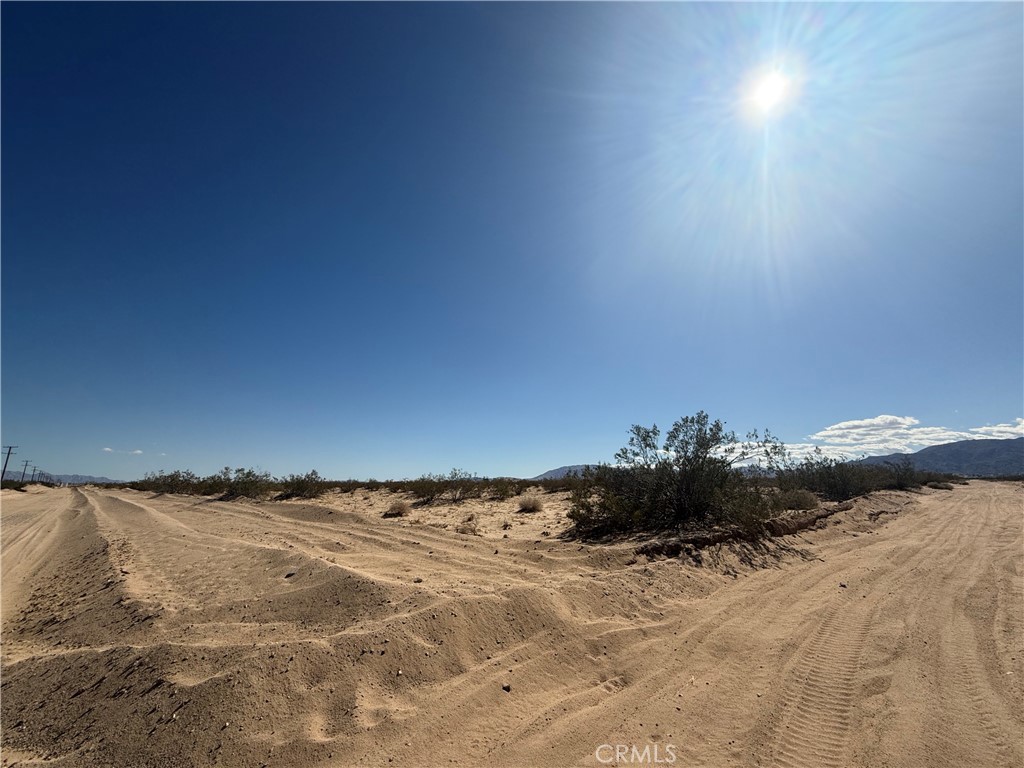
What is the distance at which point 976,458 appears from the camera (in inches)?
4700

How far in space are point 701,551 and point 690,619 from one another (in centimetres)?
264

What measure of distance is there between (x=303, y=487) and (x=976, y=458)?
6820 inches

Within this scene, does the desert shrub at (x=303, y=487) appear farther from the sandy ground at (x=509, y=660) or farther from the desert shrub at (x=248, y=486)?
the sandy ground at (x=509, y=660)

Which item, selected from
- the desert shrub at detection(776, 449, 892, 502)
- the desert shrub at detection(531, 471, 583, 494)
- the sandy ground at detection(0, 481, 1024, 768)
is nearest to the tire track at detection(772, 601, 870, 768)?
the sandy ground at detection(0, 481, 1024, 768)

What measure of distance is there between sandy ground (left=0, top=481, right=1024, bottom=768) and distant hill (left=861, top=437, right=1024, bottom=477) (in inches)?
4636

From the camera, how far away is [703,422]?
10609mm

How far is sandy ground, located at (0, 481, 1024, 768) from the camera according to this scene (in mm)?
2965

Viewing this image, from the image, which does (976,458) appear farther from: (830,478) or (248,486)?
(248,486)

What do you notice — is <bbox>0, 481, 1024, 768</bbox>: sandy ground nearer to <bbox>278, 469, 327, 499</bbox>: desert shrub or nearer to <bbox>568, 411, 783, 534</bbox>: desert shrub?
<bbox>568, 411, 783, 534</bbox>: desert shrub

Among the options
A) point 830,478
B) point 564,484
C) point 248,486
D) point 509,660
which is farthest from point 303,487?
point 830,478

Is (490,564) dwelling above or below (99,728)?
above

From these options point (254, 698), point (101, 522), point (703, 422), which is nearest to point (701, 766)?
point (254, 698)

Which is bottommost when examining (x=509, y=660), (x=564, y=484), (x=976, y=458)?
(x=509, y=660)

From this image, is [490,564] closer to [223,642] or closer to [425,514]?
[223,642]
